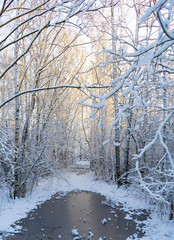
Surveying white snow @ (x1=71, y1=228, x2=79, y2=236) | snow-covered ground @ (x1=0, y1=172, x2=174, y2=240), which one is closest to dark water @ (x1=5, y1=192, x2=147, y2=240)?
white snow @ (x1=71, y1=228, x2=79, y2=236)

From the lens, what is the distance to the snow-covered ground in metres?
5.10

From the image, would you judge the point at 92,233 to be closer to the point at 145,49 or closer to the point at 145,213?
the point at 145,213

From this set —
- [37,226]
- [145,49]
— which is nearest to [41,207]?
[37,226]

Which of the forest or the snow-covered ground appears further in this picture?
the snow-covered ground

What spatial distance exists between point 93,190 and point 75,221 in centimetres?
407

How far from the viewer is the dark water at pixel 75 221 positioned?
516 centimetres

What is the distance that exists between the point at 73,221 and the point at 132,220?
174cm

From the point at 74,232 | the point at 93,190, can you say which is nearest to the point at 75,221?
the point at 74,232

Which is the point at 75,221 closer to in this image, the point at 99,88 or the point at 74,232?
the point at 74,232

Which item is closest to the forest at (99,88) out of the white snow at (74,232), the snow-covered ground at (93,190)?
the snow-covered ground at (93,190)

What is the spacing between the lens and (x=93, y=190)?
1009 centimetres

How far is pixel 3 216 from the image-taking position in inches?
228

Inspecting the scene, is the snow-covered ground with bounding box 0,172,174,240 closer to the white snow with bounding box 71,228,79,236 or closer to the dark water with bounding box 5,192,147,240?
the dark water with bounding box 5,192,147,240

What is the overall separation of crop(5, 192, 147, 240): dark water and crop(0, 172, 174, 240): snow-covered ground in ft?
1.00
